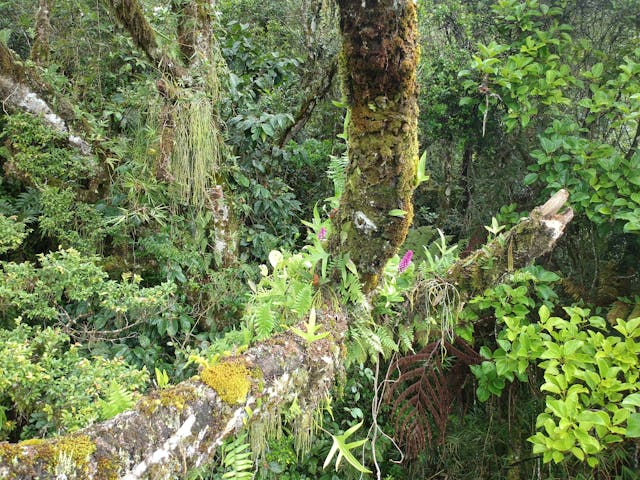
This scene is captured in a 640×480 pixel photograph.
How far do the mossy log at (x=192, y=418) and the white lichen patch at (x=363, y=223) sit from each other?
0.37 meters

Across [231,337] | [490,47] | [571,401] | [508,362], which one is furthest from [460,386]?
[490,47]

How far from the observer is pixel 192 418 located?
119cm

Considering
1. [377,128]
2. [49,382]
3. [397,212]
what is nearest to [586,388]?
[397,212]

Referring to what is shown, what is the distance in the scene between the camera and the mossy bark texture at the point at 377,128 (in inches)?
51.9

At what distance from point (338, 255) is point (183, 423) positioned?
0.88 m

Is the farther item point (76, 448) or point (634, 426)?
point (634, 426)

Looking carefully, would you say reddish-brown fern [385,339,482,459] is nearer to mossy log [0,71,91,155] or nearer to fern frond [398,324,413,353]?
fern frond [398,324,413,353]

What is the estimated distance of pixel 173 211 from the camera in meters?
3.29

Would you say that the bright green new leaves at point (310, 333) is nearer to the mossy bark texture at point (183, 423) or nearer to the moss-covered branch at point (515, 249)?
the mossy bark texture at point (183, 423)

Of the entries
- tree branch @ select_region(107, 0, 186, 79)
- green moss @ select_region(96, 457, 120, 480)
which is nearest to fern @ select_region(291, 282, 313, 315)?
green moss @ select_region(96, 457, 120, 480)

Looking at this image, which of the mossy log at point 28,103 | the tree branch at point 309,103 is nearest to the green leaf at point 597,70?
the tree branch at point 309,103

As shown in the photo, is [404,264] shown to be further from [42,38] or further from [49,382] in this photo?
[42,38]

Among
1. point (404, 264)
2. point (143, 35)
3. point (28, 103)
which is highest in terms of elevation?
point (143, 35)

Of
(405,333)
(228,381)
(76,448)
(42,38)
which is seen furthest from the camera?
(42,38)
